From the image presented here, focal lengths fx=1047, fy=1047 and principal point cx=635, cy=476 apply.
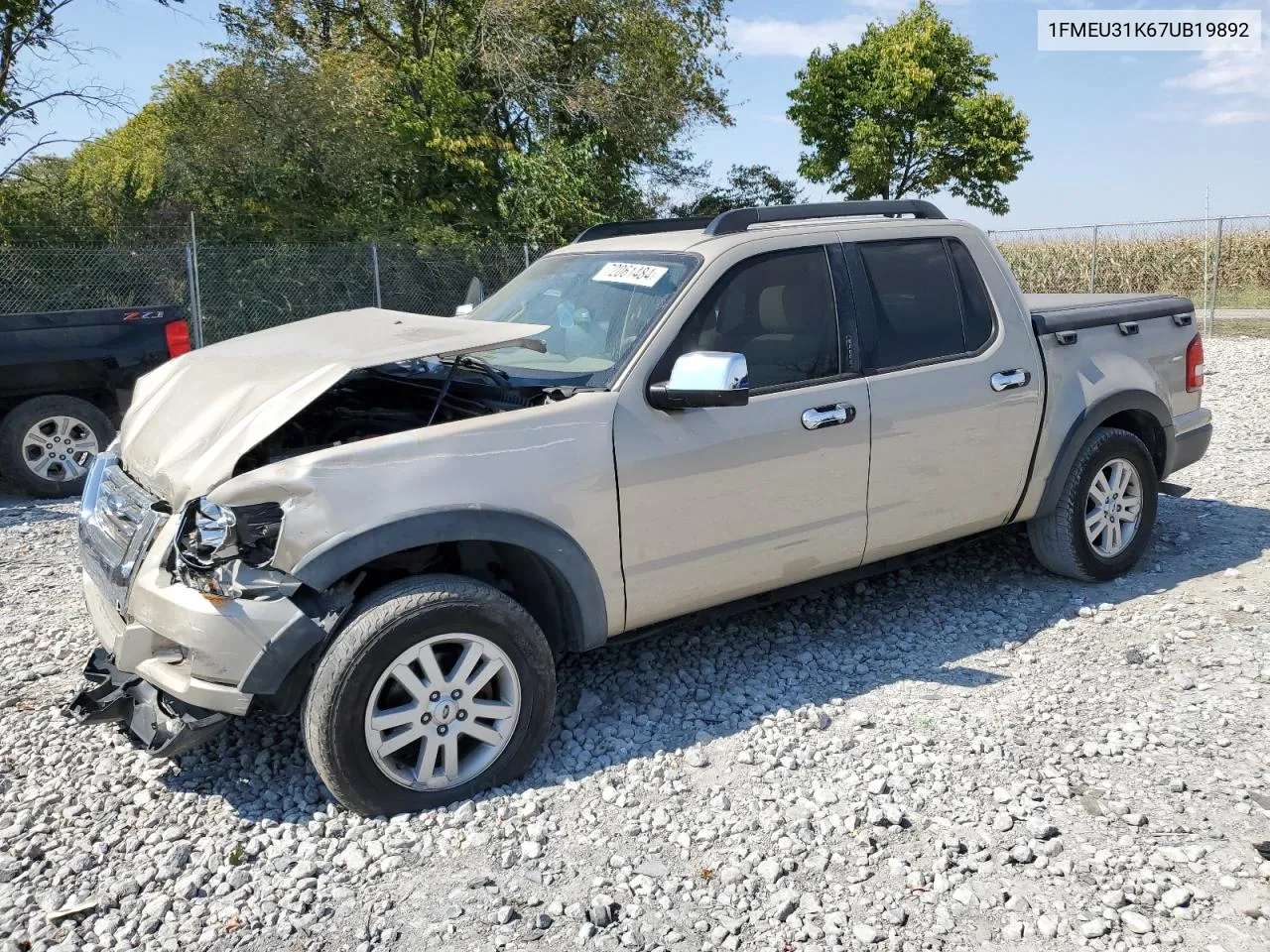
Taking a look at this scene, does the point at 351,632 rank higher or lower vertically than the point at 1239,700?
higher

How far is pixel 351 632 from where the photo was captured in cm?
326

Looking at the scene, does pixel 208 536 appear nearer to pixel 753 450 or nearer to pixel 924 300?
pixel 753 450

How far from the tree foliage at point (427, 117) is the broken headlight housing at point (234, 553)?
50.6 ft

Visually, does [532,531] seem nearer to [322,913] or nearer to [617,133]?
[322,913]

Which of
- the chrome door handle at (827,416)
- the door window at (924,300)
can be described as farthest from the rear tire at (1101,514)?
the chrome door handle at (827,416)

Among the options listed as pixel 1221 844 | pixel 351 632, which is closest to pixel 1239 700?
pixel 1221 844

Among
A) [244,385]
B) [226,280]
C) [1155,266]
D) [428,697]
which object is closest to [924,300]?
[428,697]

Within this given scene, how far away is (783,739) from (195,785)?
6.96ft

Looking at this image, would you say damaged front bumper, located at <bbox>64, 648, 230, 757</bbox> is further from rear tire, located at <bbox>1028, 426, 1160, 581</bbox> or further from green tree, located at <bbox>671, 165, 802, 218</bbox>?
green tree, located at <bbox>671, 165, 802, 218</bbox>

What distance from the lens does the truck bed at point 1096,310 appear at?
199 inches

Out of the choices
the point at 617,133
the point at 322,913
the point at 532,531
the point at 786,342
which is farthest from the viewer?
the point at 617,133

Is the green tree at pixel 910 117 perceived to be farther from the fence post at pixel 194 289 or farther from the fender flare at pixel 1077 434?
the fender flare at pixel 1077 434

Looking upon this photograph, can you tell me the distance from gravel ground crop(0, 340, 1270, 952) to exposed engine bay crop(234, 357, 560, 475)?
1149 millimetres

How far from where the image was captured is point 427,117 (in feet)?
68.3
